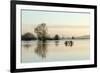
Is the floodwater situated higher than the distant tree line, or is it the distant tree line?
the distant tree line

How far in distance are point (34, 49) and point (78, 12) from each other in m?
0.55

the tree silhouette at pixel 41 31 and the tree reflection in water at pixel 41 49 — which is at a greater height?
the tree silhouette at pixel 41 31

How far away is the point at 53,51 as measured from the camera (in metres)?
1.82

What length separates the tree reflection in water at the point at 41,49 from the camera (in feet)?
5.84

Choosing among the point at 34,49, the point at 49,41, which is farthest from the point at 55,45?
the point at 34,49

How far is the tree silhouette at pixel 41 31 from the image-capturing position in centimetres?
178

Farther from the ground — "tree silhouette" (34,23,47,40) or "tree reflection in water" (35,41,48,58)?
"tree silhouette" (34,23,47,40)

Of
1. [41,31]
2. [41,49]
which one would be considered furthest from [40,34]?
[41,49]

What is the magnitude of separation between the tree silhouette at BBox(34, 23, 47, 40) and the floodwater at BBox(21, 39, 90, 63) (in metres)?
0.05

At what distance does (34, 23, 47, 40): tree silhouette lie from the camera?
5.85 ft

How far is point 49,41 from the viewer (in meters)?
1.81

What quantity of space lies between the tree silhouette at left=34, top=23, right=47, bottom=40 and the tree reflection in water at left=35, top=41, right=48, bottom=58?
46 mm

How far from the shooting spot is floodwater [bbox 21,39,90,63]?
1.75 metres

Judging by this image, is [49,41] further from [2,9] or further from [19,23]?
[2,9]
